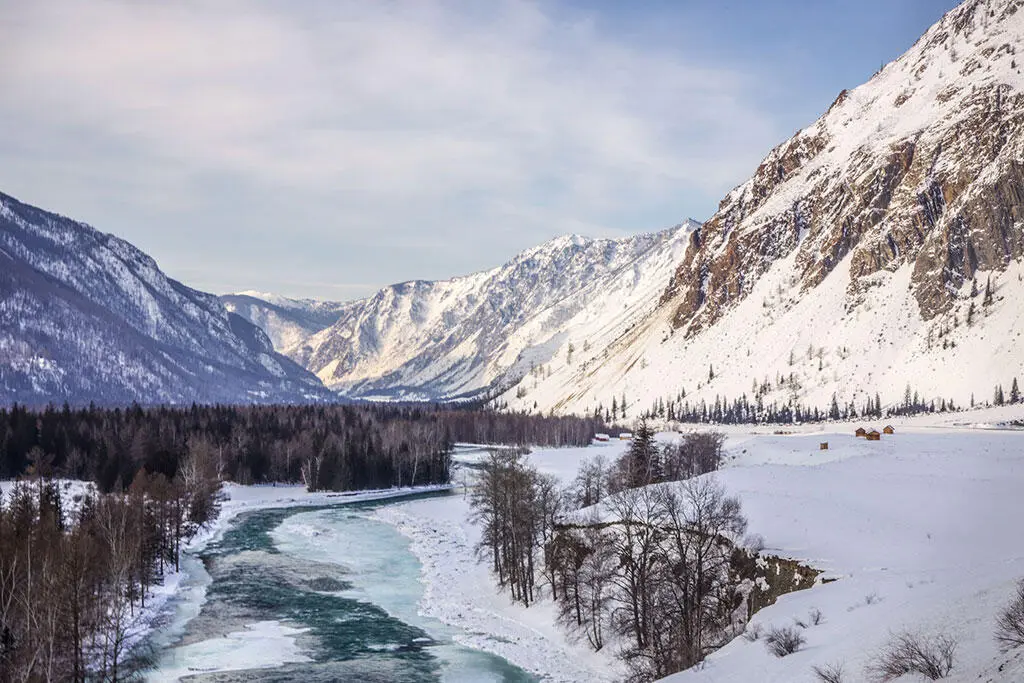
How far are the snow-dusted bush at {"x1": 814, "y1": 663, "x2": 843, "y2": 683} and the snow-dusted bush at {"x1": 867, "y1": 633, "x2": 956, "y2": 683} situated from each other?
3.12ft

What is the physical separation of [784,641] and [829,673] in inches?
212

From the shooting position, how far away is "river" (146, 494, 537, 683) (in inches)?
1818

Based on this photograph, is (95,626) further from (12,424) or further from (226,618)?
(12,424)

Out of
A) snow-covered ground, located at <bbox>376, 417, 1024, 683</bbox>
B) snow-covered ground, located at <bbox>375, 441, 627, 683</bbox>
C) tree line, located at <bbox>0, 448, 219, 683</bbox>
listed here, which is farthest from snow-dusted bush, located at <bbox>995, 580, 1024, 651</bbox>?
tree line, located at <bbox>0, 448, 219, 683</bbox>

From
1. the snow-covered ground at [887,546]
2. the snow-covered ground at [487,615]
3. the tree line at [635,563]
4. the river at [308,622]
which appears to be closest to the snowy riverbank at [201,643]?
the river at [308,622]

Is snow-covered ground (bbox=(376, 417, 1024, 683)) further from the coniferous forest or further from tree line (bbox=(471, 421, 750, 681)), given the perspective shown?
the coniferous forest

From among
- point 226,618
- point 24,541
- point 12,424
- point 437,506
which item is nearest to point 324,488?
point 437,506

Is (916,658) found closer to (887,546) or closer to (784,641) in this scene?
(784,641)

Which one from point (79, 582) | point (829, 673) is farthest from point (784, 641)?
point (79, 582)

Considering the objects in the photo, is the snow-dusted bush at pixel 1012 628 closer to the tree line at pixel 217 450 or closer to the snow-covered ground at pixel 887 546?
the snow-covered ground at pixel 887 546

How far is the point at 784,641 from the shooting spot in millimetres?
28188

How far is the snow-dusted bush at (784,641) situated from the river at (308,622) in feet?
67.0

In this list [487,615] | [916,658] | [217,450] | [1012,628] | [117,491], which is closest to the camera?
[1012,628]

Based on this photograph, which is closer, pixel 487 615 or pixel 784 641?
pixel 784 641
